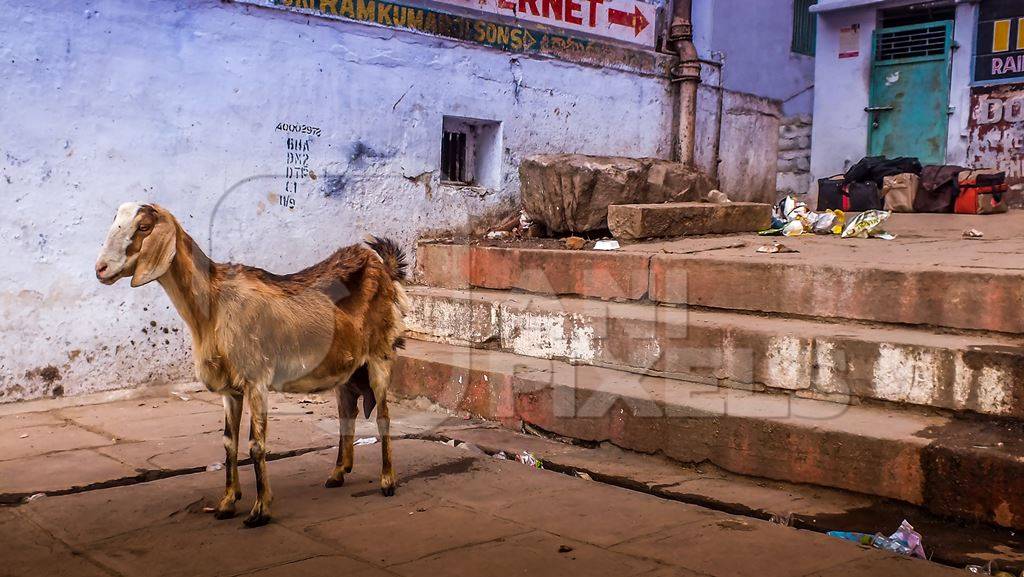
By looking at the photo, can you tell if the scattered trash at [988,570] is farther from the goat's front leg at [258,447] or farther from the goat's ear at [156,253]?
the goat's ear at [156,253]

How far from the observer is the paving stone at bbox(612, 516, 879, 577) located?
3434 mm

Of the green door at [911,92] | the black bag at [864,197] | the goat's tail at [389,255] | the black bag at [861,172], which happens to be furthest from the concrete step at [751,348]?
the green door at [911,92]

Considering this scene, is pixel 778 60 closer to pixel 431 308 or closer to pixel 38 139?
pixel 431 308

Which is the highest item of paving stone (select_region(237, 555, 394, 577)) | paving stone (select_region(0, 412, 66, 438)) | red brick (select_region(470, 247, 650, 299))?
red brick (select_region(470, 247, 650, 299))

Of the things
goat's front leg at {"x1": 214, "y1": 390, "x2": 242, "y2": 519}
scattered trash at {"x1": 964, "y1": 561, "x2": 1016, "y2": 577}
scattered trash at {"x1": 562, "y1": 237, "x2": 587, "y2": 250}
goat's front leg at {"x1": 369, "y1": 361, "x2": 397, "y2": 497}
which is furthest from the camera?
scattered trash at {"x1": 562, "y1": 237, "x2": 587, "y2": 250}

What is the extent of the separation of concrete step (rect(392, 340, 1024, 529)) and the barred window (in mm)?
9545

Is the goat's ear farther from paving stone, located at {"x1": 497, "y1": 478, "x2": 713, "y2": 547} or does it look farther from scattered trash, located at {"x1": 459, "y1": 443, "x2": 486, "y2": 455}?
scattered trash, located at {"x1": 459, "y1": 443, "x2": 486, "y2": 455}

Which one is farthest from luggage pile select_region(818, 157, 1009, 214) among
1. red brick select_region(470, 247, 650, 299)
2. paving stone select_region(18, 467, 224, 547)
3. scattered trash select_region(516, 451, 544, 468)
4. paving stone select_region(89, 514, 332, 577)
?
paving stone select_region(89, 514, 332, 577)

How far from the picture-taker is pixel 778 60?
12820mm

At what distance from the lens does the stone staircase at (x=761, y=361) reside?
168 inches

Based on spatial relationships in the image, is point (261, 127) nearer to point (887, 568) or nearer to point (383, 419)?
point (383, 419)

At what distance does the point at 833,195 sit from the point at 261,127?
21.5 feet

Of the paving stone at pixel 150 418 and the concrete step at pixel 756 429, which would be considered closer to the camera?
the concrete step at pixel 756 429

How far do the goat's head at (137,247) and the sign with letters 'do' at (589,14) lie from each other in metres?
5.27
